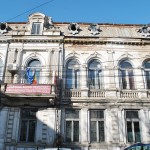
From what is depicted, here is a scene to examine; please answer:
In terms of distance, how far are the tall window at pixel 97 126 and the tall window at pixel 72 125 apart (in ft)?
3.38

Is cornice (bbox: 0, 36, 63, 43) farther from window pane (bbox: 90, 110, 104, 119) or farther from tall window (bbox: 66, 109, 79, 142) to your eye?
window pane (bbox: 90, 110, 104, 119)

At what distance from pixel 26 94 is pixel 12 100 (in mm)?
1415

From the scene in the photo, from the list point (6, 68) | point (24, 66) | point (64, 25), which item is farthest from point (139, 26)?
point (6, 68)

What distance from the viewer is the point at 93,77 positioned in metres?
17.3

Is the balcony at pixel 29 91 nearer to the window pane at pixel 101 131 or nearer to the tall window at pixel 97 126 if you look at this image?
the tall window at pixel 97 126

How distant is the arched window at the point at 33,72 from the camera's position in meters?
16.7

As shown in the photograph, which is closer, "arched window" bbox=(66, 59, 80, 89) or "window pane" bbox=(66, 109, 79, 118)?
"window pane" bbox=(66, 109, 79, 118)

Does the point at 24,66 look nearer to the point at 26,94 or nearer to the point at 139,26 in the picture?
the point at 26,94

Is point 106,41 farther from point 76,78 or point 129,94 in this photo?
point 129,94

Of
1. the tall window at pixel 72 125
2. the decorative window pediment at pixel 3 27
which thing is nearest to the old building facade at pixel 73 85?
the tall window at pixel 72 125

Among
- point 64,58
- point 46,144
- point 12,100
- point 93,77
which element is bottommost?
point 46,144

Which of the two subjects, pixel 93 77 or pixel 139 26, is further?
pixel 139 26

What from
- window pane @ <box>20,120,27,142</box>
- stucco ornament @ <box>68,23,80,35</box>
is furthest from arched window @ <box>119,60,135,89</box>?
window pane @ <box>20,120,27,142</box>

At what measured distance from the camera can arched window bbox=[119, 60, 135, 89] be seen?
16.9 meters
